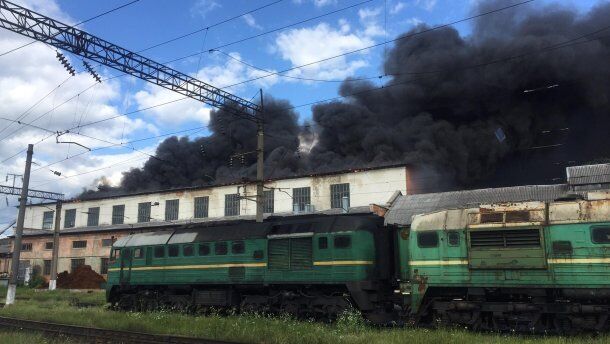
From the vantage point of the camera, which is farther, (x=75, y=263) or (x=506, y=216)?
(x=75, y=263)

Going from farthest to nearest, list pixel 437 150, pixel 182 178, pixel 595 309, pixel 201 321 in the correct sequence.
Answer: pixel 182 178 → pixel 437 150 → pixel 201 321 → pixel 595 309

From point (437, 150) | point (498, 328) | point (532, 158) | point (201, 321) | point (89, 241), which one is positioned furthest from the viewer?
point (89, 241)

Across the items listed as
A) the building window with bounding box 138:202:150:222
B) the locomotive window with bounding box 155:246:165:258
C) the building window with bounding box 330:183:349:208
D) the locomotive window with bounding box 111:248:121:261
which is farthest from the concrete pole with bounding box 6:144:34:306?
the building window with bounding box 138:202:150:222

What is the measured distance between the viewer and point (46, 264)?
50.7m

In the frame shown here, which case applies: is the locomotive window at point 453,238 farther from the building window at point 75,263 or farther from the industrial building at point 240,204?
the building window at point 75,263

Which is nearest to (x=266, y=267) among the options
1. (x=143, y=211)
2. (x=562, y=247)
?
(x=562, y=247)

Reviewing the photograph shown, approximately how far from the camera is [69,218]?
56188 mm

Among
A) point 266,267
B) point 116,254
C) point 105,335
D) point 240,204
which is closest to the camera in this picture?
point 105,335

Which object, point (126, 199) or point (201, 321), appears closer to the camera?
Answer: point (201, 321)

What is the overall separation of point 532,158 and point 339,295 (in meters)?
36.0

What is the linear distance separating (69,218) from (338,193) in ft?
119

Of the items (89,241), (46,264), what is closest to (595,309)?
(89,241)

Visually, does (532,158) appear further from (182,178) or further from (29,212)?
(29,212)

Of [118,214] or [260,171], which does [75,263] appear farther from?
[260,171]
